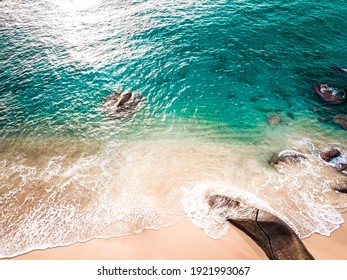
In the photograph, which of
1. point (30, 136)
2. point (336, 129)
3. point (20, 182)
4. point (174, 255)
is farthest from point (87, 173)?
point (336, 129)

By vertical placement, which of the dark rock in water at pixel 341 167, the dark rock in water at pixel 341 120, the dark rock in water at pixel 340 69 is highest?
the dark rock in water at pixel 340 69

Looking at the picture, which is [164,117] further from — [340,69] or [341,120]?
[340,69]

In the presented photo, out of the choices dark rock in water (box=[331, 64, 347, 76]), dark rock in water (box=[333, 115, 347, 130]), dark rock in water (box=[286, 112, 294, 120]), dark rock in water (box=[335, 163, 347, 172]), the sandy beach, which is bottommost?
the sandy beach

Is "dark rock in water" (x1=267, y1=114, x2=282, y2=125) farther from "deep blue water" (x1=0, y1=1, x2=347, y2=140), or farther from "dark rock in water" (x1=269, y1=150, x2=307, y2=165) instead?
"dark rock in water" (x1=269, y1=150, x2=307, y2=165)

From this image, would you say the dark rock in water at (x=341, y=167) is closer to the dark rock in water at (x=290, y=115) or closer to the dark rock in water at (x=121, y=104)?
the dark rock in water at (x=290, y=115)

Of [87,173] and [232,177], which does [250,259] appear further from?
[87,173]

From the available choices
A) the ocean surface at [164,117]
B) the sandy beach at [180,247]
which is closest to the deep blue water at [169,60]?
the ocean surface at [164,117]

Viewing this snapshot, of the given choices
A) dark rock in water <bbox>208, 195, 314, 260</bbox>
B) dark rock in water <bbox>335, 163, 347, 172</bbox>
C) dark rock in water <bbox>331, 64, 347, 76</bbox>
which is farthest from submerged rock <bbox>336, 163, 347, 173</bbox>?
dark rock in water <bbox>331, 64, 347, 76</bbox>
